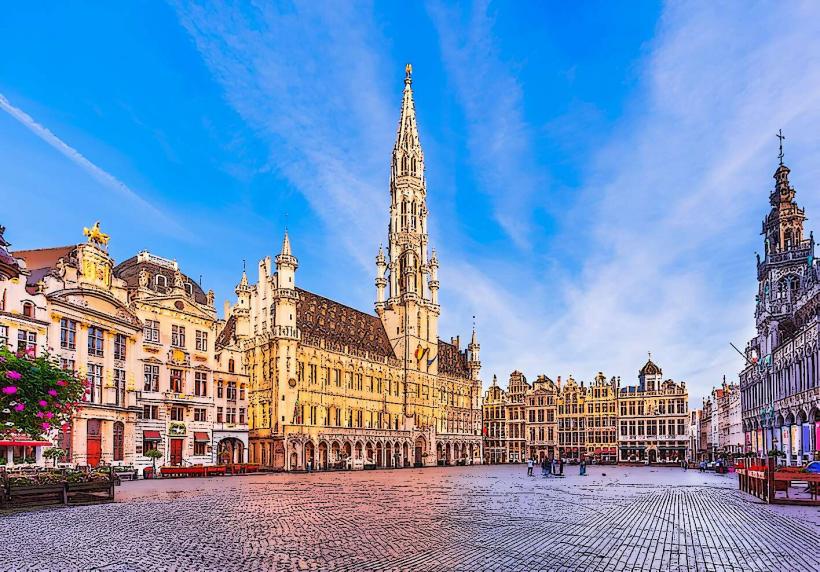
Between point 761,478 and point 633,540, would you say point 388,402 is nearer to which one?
point 761,478

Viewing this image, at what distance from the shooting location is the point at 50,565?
13.0 meters

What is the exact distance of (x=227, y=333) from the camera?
3497 inches

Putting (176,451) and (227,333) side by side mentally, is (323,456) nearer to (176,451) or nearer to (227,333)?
(227,333)

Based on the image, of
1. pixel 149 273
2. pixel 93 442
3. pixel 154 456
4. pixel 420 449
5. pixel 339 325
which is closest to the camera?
pixel 93 442

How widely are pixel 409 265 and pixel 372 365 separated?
2111 cm

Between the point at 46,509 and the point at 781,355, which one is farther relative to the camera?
the point at 781,355

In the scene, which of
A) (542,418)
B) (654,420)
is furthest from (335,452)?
(654,420)

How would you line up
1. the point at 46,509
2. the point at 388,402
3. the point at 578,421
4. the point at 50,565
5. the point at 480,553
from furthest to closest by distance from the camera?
the point at 578,421
the point at 388,402
the point at 46,509
the point at 480,553
the point at 50,565

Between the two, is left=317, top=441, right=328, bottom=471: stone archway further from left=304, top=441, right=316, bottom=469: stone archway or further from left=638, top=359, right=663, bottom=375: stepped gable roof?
left=638, top=359, right=663, bottom=375: stepped gable roof

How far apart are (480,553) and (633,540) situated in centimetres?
420

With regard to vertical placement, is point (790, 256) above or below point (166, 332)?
above

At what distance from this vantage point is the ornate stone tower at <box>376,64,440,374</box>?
107688 mm

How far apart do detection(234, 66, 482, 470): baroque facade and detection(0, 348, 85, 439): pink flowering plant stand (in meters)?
52.4

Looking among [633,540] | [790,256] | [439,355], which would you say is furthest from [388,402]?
[633,540]
